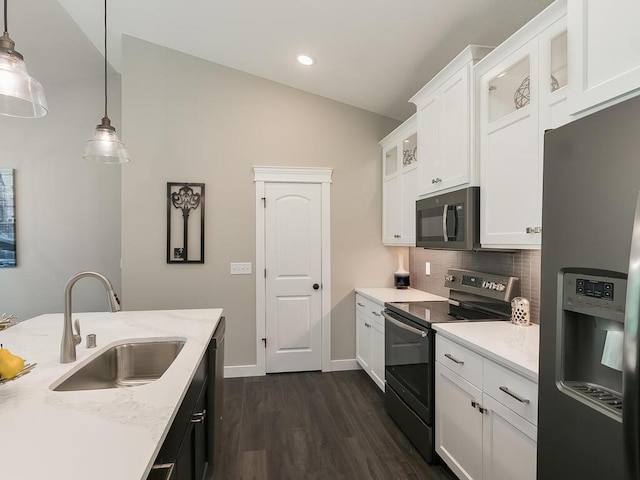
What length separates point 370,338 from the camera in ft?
11.3

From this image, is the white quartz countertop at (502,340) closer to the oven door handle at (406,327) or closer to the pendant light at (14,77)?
the oven door handle at (406,327)

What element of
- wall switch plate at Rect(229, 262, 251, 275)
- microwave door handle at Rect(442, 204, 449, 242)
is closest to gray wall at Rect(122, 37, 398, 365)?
wall switch plate at Rect(229, 262, 251, 275)

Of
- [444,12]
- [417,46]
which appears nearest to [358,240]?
[417,46]

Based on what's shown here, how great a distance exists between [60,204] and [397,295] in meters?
3.91

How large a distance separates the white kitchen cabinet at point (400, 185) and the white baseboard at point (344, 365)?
1.36 metres

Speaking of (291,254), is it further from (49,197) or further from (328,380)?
(49,197)

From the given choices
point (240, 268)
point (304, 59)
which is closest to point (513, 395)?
point (240, 268)

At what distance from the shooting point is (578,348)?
0.98 metres

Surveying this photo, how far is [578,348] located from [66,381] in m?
1.73

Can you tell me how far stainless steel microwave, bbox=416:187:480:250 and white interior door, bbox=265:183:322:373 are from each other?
1351 millimetres

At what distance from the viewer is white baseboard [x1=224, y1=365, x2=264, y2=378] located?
3.71 meters

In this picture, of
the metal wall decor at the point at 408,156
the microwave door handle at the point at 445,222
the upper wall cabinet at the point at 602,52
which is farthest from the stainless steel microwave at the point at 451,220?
the upper wall cabinet at the point at 602,52

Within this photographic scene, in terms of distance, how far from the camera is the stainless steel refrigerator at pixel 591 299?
768 millimetres

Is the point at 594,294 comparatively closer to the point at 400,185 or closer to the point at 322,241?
the point at 400,185
